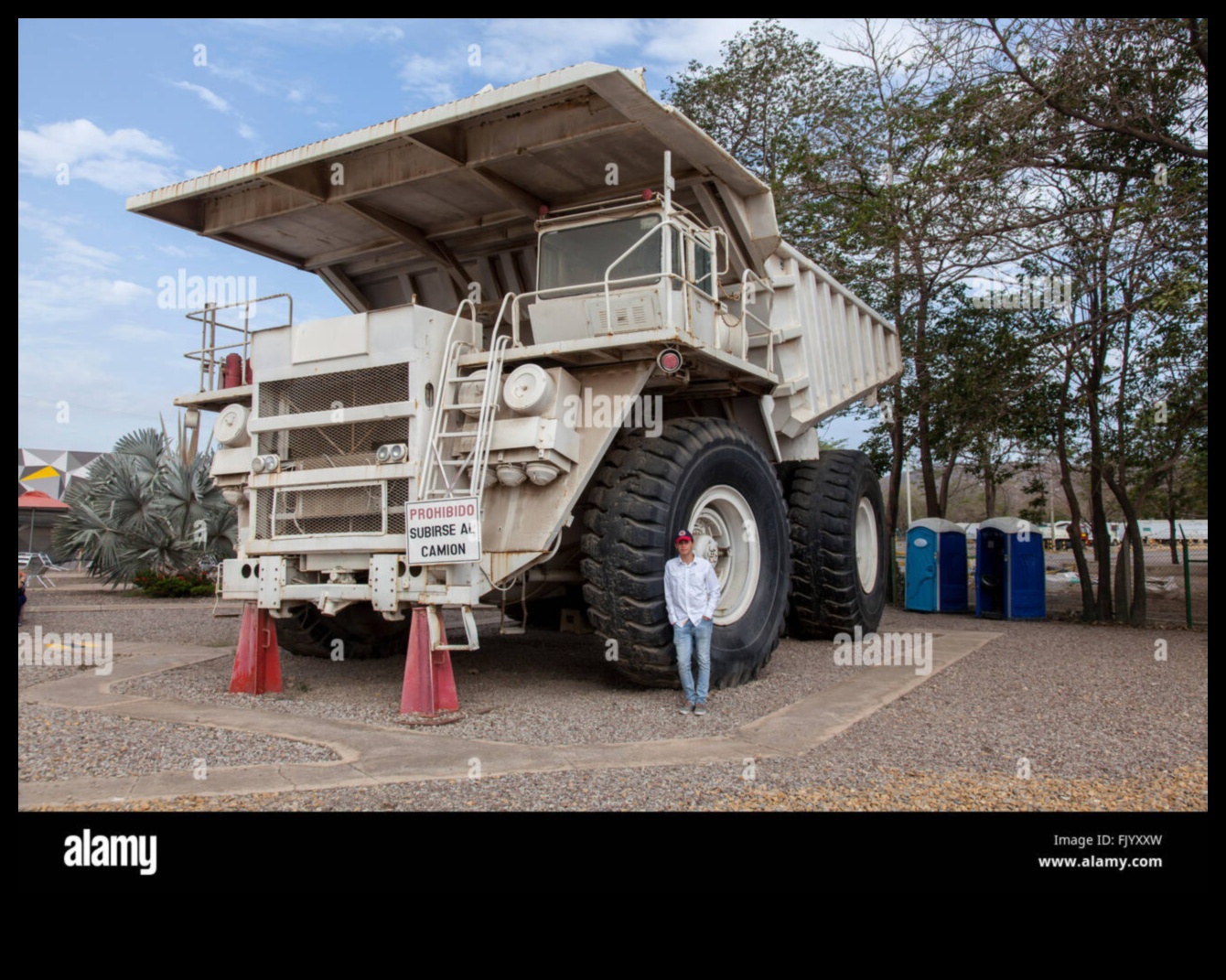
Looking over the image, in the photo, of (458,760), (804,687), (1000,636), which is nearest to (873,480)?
(1000,636)

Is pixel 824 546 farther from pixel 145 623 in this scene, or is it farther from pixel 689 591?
pixel 145 623

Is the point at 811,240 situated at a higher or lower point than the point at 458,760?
higher

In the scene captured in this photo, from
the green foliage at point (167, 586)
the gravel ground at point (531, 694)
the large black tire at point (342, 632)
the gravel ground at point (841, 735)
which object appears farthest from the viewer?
the green foliage at point (167, 586)

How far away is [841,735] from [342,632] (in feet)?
16.2

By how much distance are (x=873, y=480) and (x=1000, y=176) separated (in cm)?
392

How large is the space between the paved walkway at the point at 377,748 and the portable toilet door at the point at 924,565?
25.2ft

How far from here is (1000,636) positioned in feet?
37.7

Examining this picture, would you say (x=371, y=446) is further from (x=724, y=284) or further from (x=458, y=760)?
(x=724, y=284)

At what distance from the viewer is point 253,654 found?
734 cm

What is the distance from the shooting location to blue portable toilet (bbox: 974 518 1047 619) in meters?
14.1

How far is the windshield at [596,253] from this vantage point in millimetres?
7406

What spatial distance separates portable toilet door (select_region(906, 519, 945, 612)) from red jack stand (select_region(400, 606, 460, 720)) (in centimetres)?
1060

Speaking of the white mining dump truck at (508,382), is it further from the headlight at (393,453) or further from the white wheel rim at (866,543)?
the white wheel rim at (866,543)

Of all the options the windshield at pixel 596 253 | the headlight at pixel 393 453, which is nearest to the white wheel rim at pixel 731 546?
the windshield at pixel 596 253
